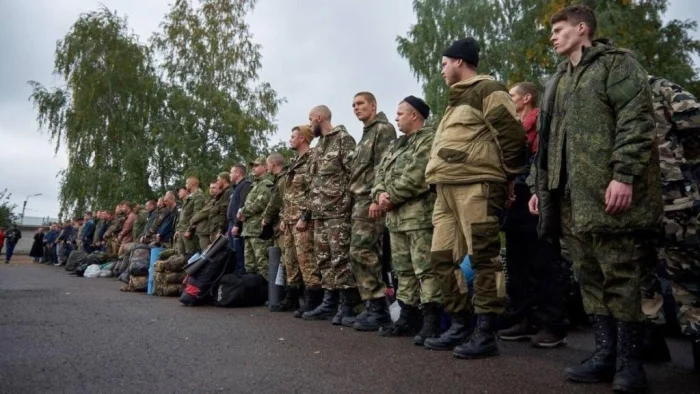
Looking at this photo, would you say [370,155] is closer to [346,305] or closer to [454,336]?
[346,305]

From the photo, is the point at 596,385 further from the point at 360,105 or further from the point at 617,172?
the point at 360,105

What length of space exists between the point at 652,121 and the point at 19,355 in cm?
406

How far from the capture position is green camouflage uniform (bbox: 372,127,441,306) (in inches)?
195

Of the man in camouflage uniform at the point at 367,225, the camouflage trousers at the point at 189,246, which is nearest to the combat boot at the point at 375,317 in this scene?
the man in camouflage uniform at the point at 367,225

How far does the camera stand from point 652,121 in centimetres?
323

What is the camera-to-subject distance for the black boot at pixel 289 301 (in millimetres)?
7367

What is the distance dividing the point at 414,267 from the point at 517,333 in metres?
0.98

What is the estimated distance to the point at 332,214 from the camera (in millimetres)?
6227

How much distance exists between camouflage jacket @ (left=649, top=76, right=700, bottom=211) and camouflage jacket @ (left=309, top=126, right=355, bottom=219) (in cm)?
320

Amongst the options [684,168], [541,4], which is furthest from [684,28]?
[684,168]

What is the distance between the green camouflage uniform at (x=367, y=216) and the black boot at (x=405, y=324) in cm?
42

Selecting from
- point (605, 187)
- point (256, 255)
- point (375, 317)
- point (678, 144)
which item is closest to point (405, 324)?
point (375, 317)

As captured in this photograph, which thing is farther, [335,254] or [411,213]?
[335,254]

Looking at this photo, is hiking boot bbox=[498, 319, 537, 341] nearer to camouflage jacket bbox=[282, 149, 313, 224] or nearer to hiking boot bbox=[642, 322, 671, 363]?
hiking boot bbox=[642, 322, 671, 363]
